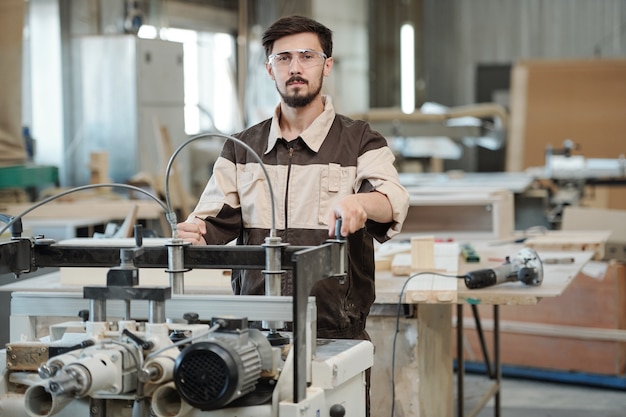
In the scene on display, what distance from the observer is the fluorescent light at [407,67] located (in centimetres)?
1203

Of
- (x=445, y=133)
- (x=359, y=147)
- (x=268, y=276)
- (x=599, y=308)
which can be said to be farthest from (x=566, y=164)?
(x=268, y=276)

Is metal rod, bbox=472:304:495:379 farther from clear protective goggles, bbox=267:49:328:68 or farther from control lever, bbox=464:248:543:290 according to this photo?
clear protective goggles, bbox=267:49:328:68

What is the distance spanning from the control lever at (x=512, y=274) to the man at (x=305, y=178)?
0.57 m

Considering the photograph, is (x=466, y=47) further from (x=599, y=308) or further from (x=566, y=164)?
(x=599, y=308)

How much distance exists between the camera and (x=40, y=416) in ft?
4.88

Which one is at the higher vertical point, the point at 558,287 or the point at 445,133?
the point at 445,133

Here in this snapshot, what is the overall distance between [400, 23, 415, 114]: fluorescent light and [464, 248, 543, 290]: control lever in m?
9.36

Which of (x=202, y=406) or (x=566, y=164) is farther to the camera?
(x=566, y=164)

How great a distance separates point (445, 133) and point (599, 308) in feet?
12.3

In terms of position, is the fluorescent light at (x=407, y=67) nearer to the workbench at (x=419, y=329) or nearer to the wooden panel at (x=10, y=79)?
the wooden panel at (x=10, y=79)

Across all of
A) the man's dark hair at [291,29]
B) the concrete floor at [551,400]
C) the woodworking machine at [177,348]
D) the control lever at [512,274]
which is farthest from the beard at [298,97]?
the concrete floor at [551,400]

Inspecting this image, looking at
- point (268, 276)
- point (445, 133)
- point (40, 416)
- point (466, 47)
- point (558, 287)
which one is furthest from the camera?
point (466, 47)

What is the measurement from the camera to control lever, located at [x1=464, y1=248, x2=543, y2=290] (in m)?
2.66

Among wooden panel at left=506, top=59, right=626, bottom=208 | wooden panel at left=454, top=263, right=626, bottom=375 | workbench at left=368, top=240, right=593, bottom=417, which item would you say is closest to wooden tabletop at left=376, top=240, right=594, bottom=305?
workbench at left=368, top=240, right=593, bottom=417
